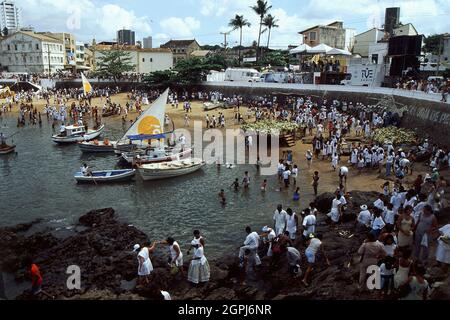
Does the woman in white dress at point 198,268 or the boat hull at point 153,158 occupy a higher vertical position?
the boat hull at point 153,158

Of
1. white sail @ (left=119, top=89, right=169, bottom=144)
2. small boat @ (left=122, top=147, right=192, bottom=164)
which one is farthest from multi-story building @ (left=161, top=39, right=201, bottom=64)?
small boat @ (left=122, top=147, right=192, bottom=164)

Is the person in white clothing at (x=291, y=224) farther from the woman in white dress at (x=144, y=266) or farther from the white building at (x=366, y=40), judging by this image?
the white building at (x=366, y=40)

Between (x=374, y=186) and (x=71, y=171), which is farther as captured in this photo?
(x=71, y=171)

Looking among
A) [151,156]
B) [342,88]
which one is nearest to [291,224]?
[151,156]

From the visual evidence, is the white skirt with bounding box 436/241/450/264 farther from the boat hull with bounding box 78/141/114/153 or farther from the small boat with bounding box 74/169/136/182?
the boat hull with bounding box 78/141/114/153

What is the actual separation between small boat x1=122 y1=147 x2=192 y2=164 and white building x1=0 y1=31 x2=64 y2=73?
222 ft

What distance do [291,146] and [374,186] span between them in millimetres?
11489

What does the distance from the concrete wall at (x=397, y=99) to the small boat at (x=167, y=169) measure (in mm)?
18330

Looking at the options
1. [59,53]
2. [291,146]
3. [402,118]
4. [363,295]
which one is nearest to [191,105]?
[291,146]

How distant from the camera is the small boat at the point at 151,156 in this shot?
1223 inches

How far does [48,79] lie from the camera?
78.1 meters

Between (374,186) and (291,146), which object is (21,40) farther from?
(374,186)

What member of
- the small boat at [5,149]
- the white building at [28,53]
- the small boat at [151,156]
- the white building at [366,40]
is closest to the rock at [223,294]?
the small boat at [151,156]

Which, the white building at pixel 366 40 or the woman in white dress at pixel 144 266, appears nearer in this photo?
the woman in white dress at pixel 144 266
